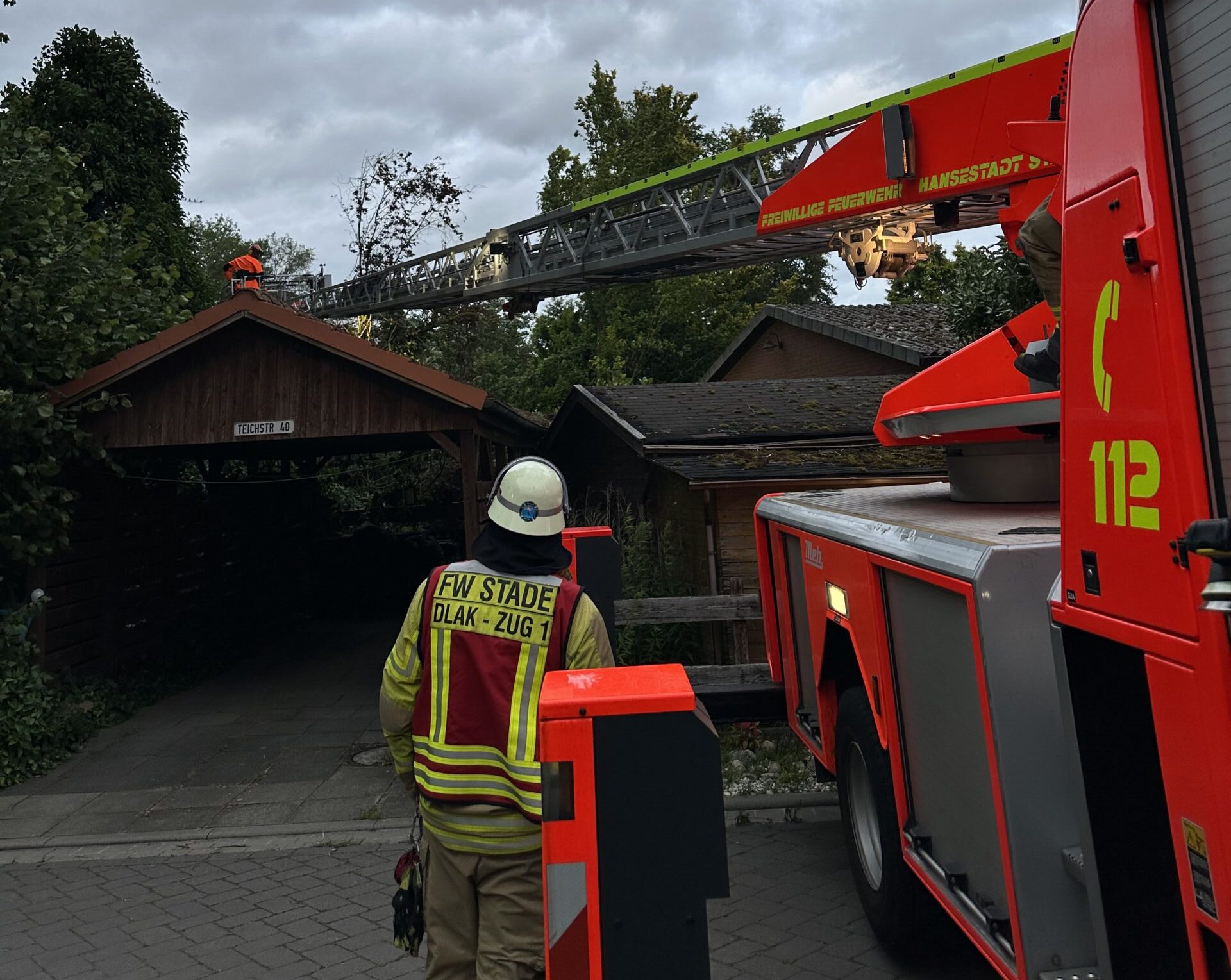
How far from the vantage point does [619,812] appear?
197 cm

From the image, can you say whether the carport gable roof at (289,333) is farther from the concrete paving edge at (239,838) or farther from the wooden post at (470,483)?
the concrete paving edge at (239,838)

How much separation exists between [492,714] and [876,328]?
717 inches

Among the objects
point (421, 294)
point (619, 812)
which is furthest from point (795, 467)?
point (421, 294)

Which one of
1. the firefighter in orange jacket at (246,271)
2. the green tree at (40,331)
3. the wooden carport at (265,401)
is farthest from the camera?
the firefighter in orange jacket at (246,271)

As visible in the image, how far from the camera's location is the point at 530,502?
3010 millimetres

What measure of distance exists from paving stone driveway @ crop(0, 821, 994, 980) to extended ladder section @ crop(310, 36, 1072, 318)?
3.35 meters

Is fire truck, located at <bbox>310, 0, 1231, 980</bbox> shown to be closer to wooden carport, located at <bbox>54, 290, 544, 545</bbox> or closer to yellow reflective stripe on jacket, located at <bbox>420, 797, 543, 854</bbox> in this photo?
yellow reflective stripe on jacket, located at <bbox>420, 797, 543, 854</bbox>

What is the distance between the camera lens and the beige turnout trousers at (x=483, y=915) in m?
2.87

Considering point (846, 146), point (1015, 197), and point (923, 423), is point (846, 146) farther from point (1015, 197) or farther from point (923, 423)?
point (923, 423)

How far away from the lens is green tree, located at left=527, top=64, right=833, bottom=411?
3253cm

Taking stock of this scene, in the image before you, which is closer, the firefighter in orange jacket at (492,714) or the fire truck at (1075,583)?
the fire truck at (1075,583)

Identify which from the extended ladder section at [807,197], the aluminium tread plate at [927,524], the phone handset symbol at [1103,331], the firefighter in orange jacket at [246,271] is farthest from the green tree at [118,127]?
the phone handset symbol at [1103,331]

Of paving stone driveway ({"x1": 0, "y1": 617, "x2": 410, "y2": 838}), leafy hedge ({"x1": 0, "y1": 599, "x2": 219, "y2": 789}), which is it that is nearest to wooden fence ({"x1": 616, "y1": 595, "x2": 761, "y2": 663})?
paving stone driveway ({"x1": 0, "y1": 617, "x2": 410, "y2": 838})

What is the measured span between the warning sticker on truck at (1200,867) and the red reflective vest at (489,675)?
1610 mm
